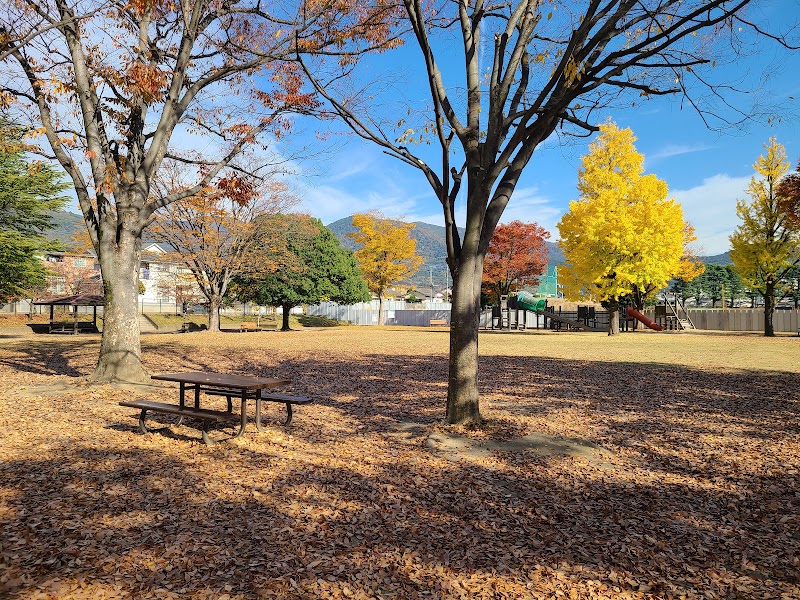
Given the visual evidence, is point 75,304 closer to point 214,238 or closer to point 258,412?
point 214,238

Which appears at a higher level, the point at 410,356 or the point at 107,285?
the point at 107,285

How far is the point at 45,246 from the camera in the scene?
81.6 feet

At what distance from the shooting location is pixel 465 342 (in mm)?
6375

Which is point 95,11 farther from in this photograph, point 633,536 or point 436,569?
point 633,536

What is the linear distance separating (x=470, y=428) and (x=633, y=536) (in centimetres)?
284

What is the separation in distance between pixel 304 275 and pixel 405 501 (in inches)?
1293

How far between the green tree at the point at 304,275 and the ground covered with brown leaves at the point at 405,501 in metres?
26.1

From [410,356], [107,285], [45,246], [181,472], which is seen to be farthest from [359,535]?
[45,246]

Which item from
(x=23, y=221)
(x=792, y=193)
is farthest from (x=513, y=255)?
(x=23, y=221)

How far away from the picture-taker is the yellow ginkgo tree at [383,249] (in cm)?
5016

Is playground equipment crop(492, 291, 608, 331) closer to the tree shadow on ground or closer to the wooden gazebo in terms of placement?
the wooden gazebo

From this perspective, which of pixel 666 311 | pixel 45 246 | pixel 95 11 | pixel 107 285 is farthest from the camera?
pixel 666 311

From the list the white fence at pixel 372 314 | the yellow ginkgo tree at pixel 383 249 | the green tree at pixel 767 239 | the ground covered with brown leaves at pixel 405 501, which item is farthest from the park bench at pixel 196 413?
the white fence at pixel 372 314

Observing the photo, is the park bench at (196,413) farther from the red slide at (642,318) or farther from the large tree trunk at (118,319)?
the red slide at (642,318)
